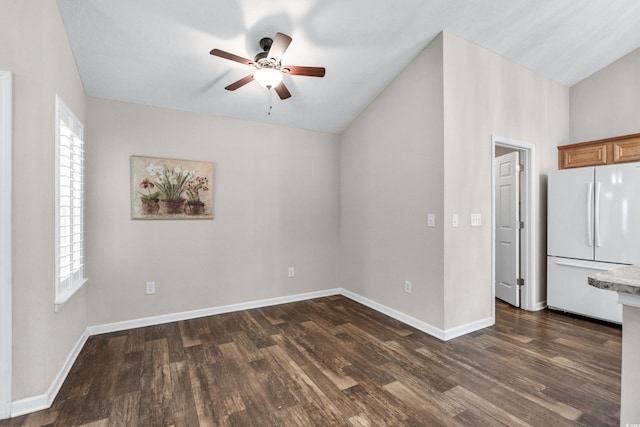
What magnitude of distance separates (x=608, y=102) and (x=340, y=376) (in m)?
4.67

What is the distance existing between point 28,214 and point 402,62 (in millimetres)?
3489

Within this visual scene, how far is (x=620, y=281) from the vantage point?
3.84 feet

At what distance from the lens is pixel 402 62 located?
3307mm

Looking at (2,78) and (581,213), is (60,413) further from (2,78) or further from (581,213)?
(581,213)

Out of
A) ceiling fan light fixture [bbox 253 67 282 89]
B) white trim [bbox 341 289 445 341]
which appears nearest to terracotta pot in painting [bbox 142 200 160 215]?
ceiling fan light fixture [bbox 253 67 282 89]

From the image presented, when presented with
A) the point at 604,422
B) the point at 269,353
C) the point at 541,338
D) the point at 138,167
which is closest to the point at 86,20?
the point at 138,167

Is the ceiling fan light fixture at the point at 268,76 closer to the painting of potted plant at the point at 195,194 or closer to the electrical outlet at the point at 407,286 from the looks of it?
the painting of potted plant at the point at 195,194

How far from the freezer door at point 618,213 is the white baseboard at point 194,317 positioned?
1.47 m

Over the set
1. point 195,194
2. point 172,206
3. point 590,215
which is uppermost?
point 195,194

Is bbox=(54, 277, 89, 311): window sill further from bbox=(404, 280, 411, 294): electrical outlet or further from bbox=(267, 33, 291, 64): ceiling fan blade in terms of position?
bbox=(404, 280, 411, 294): electrical outlet

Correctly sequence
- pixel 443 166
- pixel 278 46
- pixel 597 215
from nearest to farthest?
pixel 278 46 → pixel 443 166 → pixel 597 215

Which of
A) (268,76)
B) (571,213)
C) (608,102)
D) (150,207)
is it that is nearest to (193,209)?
(150,207)

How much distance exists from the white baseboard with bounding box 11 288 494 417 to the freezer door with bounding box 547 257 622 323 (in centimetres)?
107

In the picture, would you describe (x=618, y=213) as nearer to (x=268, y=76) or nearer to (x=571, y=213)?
(x=571, y=213)
